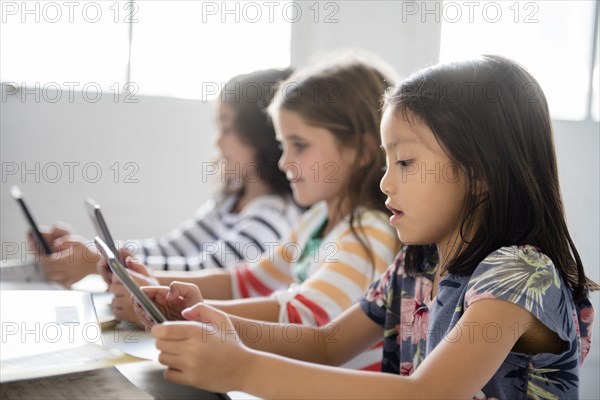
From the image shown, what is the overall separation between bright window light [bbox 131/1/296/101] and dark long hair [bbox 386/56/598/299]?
4.70ft

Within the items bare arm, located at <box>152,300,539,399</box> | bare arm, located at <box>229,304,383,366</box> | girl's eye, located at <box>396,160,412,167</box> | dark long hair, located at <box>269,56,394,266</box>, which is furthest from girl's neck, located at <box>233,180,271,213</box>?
bare arm, located at <box>152,300,539,399</box>

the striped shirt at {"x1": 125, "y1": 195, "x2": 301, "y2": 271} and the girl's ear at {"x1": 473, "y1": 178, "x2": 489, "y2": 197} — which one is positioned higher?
the girl's ear at {"x1": 473, "y1": 178, "x2": 489, "y2": 197}

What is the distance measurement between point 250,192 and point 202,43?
0.74 metres

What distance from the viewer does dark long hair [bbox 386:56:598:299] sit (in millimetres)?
776

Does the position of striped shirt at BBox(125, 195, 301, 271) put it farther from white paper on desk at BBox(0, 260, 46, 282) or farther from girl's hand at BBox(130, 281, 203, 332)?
girl's hand at BBox(130, 281, 203, 332)

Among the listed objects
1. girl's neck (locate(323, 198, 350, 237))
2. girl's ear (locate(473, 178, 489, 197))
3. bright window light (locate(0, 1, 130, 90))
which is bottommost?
girl's neck (locate(323, 198, 350, 237))

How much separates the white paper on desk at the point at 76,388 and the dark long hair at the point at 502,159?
1.21 feet

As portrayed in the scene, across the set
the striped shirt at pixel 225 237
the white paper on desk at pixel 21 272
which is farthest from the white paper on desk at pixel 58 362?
the striped shirt at pixel 225 237

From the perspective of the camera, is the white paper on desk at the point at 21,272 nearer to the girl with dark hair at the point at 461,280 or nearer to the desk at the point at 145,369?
the desk at the point at 145,369

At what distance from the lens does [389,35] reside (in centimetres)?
198

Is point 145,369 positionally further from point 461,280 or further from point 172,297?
point 461,280

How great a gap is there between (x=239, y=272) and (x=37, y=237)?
0.37m

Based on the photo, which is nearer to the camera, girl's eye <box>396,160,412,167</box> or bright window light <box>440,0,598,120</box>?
girl's eye <box>396,160,412,167</box>

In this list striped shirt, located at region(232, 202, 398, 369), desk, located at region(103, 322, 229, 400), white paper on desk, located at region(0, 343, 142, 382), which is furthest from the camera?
striped shirt, located at region(232, 202, 398, 369)
